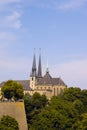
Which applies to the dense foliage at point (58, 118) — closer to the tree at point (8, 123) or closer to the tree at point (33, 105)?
the tree at point (33, 105)

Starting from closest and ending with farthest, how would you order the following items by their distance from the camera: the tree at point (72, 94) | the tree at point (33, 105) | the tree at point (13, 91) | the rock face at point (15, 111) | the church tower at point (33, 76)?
the rock face at point (15, 111) → the tree at point (33, 105) → the tree at point (13, 91) → the tree at point (72, 94) → the church tower at point (33, 76)

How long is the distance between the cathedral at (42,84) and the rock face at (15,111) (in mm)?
72355

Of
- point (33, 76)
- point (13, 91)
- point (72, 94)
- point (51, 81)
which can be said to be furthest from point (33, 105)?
point (33, 76)

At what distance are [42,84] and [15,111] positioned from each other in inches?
3146

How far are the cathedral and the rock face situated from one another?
7236cm

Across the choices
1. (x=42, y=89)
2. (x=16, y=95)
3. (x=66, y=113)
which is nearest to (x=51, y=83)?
(x=42, y=89)

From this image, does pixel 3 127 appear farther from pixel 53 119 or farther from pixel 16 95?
pixel 16 95

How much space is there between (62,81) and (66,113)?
3123 inches

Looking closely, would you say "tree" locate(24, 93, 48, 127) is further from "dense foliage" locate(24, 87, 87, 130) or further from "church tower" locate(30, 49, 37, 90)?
"church tower" locate(30, 49, 37, 90)

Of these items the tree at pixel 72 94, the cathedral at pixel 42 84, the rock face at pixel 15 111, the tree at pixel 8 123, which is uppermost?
the cathedral at pixel 42 84

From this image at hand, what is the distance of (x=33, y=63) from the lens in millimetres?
152250

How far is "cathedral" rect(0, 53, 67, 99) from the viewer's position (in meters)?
148

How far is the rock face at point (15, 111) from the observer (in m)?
69.0

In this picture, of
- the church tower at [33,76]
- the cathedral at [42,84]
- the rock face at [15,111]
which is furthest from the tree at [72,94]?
the church tower at [33,76]
